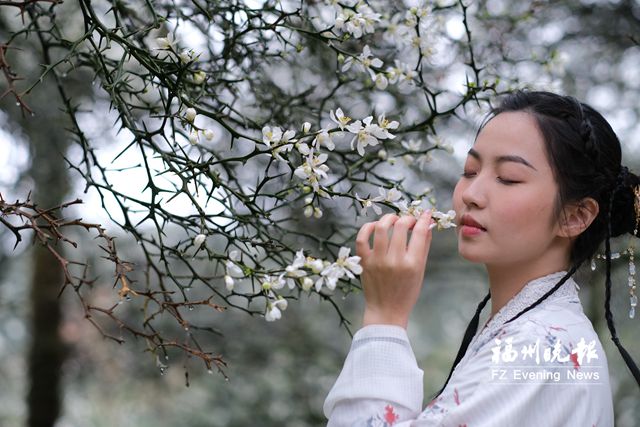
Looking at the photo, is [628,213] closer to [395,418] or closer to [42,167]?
[395,418]

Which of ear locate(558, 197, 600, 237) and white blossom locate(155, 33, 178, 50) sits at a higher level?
white blossom locate(155, 33, 178, 50)

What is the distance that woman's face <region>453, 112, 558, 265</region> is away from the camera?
1.21 meters

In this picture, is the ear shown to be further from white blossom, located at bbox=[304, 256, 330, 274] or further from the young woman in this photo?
white blossom, located at bbox=[304, 256, 330, 274]

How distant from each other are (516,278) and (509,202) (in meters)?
0.17

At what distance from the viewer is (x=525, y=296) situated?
1.28 meters

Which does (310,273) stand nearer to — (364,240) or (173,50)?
(364,240)

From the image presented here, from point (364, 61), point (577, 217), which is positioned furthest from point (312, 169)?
point (577, 217)

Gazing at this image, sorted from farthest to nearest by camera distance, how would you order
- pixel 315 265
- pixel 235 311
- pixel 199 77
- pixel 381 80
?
pixel 235 311 < pixel 381 80 < pixel 199 77 < pixel 315 265

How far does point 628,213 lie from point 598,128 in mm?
178

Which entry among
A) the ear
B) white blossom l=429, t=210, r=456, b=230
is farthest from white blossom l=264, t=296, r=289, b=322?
the ear

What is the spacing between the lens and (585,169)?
129 cm

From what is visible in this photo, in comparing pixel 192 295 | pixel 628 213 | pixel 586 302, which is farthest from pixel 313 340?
pixel 628 213

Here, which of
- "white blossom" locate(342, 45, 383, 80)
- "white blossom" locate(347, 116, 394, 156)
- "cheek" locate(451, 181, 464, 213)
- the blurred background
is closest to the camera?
"white blossom" locate(347, 116, 394, 156)

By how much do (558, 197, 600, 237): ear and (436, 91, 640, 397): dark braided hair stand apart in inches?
0.5
